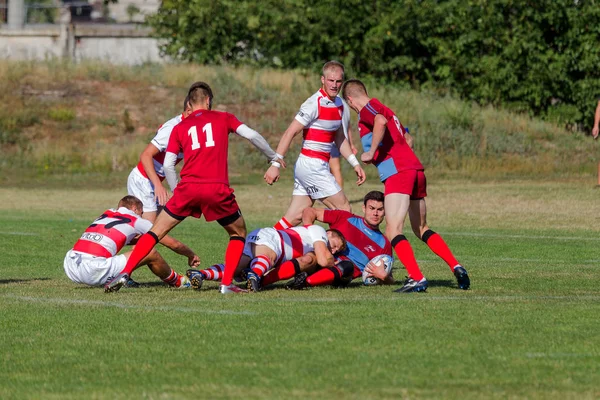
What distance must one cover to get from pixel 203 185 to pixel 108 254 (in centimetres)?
135

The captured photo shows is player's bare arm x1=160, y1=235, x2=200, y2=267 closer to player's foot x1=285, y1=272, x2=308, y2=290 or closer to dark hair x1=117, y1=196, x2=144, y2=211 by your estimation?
dark hair x1=117, y1=196, x2=144, y2=211

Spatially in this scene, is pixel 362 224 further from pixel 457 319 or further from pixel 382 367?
pixel 382 367

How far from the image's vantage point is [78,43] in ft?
165

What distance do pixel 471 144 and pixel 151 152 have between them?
23857 millimetres

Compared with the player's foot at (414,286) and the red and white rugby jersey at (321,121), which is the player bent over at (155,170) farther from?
the player's foot at (414,286)

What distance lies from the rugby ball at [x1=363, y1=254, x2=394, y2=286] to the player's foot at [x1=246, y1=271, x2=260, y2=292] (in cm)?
121

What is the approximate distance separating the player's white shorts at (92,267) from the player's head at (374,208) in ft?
8.05

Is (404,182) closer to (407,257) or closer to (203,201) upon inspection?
(407,257)

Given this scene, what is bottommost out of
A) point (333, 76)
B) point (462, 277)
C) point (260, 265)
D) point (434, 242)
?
point (260, 265)

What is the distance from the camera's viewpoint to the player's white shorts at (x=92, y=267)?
11.4 meters

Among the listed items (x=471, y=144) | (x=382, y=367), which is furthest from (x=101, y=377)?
(x=471, y=144)

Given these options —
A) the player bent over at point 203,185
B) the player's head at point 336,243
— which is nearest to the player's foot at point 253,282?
the player bent over at point 203,185

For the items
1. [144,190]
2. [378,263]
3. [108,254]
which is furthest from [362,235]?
[144,190]

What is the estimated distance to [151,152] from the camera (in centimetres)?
1241
